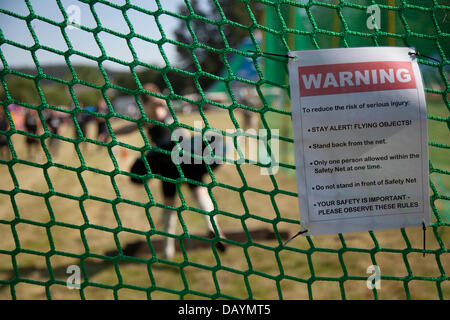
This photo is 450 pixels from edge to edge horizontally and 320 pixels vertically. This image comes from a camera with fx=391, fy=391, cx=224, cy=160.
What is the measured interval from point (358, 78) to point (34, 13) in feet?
4.20

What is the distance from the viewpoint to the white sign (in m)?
1.43

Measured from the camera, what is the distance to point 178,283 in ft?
11.1

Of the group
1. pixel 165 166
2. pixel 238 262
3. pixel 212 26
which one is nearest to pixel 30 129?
pixel 165 166

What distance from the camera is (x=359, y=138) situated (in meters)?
1.44

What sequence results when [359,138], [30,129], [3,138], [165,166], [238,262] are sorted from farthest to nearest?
[30,129], [3,138], [238,262], [165,166], [359,138]

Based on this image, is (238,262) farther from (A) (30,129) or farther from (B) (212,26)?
(A) (30,129)

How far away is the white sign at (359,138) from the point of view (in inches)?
56.4

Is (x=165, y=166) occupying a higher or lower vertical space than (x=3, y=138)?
lower

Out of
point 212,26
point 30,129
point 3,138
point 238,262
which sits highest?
point 30,129

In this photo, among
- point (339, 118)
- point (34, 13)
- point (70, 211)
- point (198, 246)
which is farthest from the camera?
point (70, 211)
